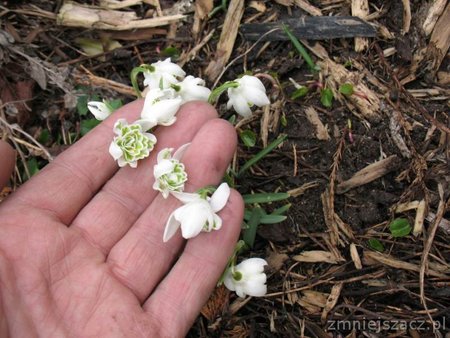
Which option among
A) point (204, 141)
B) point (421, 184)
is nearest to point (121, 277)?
point (204, 141)

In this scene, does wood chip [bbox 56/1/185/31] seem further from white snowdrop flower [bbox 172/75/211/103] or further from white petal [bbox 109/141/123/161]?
white petal [bbox 109/141/123/161]

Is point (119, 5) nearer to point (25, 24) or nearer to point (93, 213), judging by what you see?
point (25, 24)

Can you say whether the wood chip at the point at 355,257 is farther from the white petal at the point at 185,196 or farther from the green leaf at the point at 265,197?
the white petal at the point at 185,196

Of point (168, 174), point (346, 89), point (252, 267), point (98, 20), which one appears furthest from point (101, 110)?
point (346, 89)

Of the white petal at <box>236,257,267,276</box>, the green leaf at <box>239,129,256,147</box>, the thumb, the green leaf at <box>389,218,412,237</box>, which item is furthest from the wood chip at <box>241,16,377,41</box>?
the thumb

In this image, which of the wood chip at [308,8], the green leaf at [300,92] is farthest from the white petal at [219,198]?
the wood chip at [308,8]

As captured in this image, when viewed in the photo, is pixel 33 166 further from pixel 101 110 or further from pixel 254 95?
pixel 254 95
